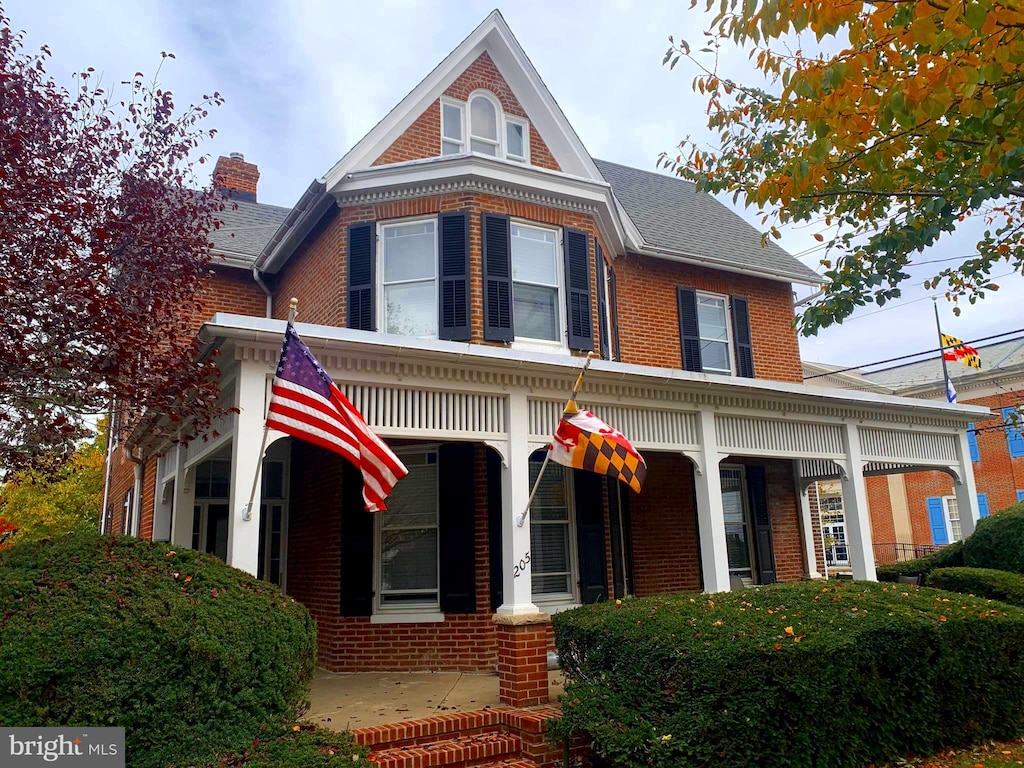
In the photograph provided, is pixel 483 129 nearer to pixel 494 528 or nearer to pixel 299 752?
pixel 494 528

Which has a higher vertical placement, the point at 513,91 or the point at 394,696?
the point at 513,91

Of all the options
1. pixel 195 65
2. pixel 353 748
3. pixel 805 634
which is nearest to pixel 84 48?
pixel 195 65

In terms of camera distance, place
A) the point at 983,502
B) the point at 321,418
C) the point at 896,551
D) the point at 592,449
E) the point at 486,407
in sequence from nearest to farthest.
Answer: the point at 321,418 < the point at 592,449 < the point at 486,407 < the point at 983,502 < the point at 896,551

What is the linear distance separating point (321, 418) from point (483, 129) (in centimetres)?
735

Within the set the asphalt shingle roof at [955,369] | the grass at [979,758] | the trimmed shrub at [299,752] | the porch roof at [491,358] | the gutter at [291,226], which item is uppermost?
the asphalt shingle roof at [955,369]

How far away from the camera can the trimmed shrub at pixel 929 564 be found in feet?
41.8

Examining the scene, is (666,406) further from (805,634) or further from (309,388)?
(309,388)

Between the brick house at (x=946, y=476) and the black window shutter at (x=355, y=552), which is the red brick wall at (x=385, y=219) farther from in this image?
the brick house at (x=946, y=476)

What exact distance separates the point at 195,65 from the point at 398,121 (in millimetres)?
3529

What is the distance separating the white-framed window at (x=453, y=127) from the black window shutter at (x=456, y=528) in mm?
4899

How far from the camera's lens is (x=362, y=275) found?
1077cm

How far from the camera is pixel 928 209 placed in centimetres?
727

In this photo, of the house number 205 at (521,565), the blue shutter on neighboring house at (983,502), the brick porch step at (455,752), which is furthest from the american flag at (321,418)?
the blue shutter on neighboring house at (983,502)

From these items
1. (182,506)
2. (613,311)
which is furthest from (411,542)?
(613,311)
